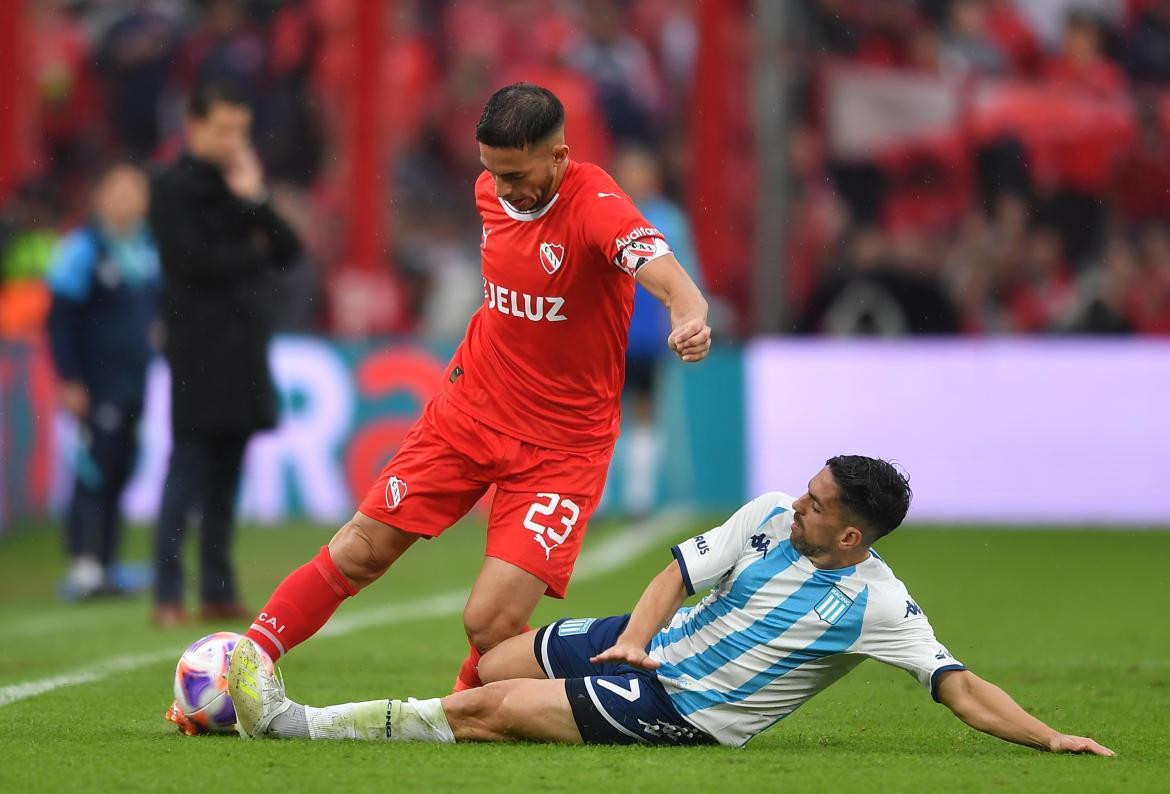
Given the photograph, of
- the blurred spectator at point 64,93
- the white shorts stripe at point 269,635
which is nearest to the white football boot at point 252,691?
the white shorts stripe at point 269,635

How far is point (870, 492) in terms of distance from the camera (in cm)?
497

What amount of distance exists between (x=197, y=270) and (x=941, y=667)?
4.59 meters

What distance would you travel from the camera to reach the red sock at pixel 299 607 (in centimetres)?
547

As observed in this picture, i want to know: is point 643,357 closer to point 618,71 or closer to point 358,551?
point 618,71

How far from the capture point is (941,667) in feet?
16.4

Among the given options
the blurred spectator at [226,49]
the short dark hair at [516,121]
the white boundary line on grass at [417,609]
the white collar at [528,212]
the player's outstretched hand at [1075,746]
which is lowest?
the white boundary line on grass at [417,609]

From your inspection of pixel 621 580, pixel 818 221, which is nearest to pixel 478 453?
pixel 621 580

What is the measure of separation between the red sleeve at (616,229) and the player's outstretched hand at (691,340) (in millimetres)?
402

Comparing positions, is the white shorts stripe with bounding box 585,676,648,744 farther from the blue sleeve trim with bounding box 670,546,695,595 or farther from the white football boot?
the white football boot

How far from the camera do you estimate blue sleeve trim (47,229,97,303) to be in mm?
9805

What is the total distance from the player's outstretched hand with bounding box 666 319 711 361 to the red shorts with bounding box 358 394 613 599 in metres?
0.98

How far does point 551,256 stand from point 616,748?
56.6 inches

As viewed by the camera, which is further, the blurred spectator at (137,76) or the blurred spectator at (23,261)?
the blurred spectator at (137,76)

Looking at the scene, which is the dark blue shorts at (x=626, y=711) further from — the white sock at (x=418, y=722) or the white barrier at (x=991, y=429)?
the white barrier at (x=991, y=429)
